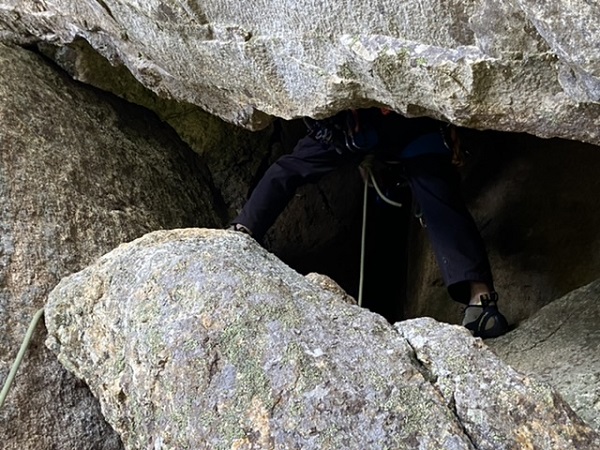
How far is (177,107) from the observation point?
292cm

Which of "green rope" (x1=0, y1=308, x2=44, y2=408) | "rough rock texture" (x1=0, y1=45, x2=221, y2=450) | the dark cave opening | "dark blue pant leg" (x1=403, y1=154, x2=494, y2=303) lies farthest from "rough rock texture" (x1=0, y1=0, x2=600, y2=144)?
the dark cave opening

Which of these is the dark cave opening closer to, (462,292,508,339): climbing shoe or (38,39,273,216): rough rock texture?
(38,39,273,216): rough rock texture

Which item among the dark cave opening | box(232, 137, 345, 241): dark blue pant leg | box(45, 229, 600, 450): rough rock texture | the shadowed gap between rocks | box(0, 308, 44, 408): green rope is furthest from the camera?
the dark cave opening

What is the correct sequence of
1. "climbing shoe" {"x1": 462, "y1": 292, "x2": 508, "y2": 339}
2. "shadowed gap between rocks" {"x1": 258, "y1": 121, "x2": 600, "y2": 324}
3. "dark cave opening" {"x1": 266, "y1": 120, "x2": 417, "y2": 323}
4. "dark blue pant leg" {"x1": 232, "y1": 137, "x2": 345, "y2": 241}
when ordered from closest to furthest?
"climbing shoe" {"x1": 462, "y1": 292, "x2": 508, "y2": 339} → "dark blue pant leg" {"x1": 232, "y1": 137, "x2": 345, "y2": 241} → "shadowed gap between rocks" {"x1": 258, "y1": 121, "x2": 600, "y2": 324} → "dark cave opening" {"x1": 266, "y1": 120, "x2": 417, "y2": 323}

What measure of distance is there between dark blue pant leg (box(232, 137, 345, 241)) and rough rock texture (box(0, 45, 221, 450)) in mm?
276

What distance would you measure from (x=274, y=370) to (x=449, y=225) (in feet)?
3.37

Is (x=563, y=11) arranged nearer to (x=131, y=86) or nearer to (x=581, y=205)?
(x=581, y=205)

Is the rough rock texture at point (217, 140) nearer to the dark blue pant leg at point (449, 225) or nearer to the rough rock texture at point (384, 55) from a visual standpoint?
the rough rock texture at point (384, 55)

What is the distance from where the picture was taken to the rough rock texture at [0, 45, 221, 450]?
1817 mm

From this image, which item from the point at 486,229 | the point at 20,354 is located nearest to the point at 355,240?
the point at 486,229

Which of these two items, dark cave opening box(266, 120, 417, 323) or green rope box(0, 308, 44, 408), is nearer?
green rope box(0, 308, 44, 408)

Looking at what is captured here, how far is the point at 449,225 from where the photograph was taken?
2158 mm

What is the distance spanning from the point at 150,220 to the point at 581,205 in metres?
1.42

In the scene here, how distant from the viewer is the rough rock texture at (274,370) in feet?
3.96
